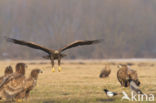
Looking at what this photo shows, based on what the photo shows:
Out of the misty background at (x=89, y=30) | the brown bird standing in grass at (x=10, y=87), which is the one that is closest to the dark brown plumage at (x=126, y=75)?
the brown bird standing in grass at (x=10, y=87)

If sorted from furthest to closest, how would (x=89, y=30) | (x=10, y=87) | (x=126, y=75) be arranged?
(x=89, y=30) → (x=126, y=75) → (x=10, y=87)

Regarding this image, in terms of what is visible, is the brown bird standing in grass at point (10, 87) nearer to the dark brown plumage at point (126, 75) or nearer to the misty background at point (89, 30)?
the dark brown plumage at point (126, 75)

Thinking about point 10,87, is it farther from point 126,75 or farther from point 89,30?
point 89,30

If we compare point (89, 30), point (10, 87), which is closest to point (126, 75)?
point (10, 87)

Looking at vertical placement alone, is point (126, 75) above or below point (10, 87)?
above

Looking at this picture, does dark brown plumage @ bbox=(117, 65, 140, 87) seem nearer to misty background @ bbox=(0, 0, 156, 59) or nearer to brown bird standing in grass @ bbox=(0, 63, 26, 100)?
brown bird standing in grass @ bbox=(0, 63, 26, 100)

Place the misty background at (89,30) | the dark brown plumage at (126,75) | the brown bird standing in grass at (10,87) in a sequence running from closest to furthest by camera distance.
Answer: the brown bird standing in grass at (10,87)
the dark brown plumage at (126,75)
the misty background at (89,30)

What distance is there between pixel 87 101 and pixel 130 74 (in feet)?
14.5

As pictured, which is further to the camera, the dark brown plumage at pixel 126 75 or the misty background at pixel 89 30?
the misty background at pixel 89 30

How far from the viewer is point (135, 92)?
42.0 feet

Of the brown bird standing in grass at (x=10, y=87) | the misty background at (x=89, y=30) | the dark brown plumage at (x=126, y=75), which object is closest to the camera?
the brown bird standing in grass at (x=10, y=87)

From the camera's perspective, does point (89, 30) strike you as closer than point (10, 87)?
No

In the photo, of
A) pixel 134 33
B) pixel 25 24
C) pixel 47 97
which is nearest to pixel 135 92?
pixel 47 97

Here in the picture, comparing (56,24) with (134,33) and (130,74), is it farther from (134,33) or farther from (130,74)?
(130,74)
